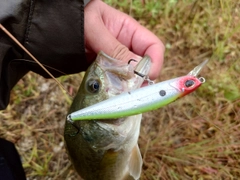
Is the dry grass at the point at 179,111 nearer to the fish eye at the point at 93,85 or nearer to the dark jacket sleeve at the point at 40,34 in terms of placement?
the dark jacket sleeve at the point at 40,34

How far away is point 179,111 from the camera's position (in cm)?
303

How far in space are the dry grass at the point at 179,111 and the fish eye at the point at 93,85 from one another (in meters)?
1.22

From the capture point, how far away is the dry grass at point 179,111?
273cm

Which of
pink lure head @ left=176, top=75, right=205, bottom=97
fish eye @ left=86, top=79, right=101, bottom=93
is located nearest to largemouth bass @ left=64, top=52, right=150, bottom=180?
fish eye @ left=86, top=79, right=101, bottom=93

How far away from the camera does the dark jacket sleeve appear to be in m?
1.85

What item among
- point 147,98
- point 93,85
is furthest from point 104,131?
point 147,98

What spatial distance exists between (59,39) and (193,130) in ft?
5.02

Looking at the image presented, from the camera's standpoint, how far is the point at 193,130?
114 inches

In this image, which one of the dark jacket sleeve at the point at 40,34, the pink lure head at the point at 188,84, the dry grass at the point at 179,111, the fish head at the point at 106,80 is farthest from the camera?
the dry grass at the point at 179,111

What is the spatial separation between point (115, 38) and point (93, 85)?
1.51ft

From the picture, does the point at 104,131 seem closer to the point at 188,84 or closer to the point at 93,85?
the point at 93,85

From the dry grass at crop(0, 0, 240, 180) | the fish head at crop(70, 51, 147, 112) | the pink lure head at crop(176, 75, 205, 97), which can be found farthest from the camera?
the dry grass at crop(0, 0, 240, 180)

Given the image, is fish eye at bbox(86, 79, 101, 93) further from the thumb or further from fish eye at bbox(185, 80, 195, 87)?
fish eye at bbox(185, 80, 195, 87)

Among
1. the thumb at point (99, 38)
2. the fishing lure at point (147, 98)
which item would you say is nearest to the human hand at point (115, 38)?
the thumb at point (99, 38)
